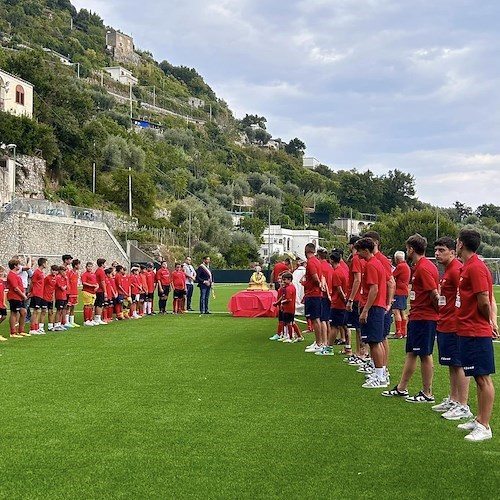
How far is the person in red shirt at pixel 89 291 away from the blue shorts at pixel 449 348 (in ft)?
41.2

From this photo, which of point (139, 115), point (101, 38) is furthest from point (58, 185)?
point (101, 38)

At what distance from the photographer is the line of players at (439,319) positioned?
643cm

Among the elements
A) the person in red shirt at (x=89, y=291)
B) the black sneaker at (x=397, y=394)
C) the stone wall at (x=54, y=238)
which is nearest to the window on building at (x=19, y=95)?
the stone wall at (x=54, y=238)

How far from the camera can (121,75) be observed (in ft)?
550

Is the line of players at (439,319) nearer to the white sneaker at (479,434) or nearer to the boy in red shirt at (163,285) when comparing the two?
the white sneaker at (479,434)

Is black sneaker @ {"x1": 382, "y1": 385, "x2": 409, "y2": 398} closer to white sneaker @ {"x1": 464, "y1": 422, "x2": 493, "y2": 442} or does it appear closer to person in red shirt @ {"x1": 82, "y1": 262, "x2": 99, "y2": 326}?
white sneaker @ {"x1": 464, "y1": 422, "x2": 493, "y2": 442}

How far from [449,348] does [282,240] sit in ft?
324

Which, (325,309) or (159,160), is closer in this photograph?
(325,309)

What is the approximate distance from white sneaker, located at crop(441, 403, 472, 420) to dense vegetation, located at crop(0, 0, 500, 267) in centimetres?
5300

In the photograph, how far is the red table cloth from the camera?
21562mm

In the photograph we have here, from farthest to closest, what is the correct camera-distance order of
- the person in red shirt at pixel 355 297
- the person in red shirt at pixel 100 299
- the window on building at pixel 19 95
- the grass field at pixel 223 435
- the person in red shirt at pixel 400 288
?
the window on building at pixel 19 95
the person in red shirt at pixel 100 299
the person in red shirt at pixel 400 288
the person in red shirt at pixel 355 297
the grass field at pixel 223 435

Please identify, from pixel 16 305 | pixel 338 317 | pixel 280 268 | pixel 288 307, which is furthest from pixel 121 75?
pixel 338 317

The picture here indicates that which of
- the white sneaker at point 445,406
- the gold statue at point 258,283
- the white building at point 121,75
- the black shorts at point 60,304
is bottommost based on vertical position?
the white sneaker at point 445,406

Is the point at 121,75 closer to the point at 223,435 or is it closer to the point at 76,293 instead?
the point at 76,293
